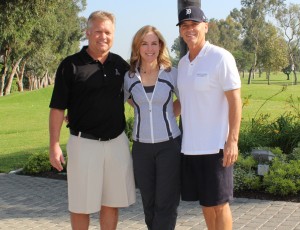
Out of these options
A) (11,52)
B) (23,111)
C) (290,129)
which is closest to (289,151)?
(290,129)

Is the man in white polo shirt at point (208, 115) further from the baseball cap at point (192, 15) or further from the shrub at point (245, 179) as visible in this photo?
the shrub at point (245, 179)

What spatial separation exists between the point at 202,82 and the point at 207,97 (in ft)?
0.38

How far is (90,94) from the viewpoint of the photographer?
383 cm

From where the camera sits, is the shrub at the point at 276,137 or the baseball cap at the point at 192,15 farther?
the shrub at the point at 276,137

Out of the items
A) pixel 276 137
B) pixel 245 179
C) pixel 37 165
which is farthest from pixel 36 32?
pixel 245 179

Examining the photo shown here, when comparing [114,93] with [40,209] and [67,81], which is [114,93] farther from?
[40,209]

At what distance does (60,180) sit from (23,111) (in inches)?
718

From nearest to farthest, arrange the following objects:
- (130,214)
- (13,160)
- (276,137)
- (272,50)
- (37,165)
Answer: (130,214), (276,137), (37,165), (13,160), (272,50)

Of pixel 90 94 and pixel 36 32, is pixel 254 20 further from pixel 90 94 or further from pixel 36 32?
pixel 90 94

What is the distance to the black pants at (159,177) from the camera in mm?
3859

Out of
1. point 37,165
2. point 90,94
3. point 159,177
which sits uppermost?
point 90,94

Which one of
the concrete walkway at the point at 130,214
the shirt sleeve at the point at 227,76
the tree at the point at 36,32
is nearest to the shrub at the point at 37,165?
the concrete walkway at the point at 130,214

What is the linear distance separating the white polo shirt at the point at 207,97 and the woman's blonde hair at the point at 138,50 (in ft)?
1.05

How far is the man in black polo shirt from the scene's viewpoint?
12.6ft
